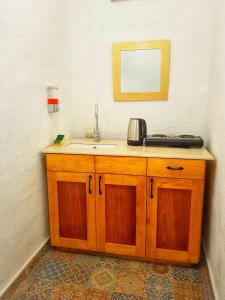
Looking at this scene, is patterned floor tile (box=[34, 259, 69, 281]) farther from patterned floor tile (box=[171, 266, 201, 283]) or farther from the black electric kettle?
the black electric kettle

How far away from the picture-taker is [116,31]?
6.75ft

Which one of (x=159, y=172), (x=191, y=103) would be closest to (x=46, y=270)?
(x=159, y=172)

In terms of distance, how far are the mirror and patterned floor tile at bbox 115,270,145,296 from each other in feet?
4.64

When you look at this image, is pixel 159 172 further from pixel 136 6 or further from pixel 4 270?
pixel 136 6

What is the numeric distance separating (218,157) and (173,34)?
3.69 feet

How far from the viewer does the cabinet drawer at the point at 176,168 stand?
1552mm

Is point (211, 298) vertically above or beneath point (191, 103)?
beneath

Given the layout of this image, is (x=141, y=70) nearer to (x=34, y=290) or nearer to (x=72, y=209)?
(x=72, y=209)

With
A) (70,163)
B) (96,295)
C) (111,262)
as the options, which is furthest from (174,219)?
(70,163)

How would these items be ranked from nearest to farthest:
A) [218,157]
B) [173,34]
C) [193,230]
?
[218,157] → [193,230] → [173,34]

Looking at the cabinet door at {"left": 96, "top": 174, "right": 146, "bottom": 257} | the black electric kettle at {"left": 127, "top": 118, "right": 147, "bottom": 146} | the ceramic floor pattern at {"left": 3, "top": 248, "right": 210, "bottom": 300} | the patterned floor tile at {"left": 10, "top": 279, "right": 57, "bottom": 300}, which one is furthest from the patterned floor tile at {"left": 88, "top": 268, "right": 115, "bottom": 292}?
the black electric kettle at {"left": 127, "top": 118, "right": 147, "bottom": 146}

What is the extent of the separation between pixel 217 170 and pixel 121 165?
632mm

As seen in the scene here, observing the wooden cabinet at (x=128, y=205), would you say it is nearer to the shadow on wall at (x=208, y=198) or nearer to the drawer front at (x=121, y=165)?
the drawer front at (x=121, y=165)

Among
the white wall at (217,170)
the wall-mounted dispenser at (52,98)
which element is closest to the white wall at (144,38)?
A: the white wall at (217,170)
